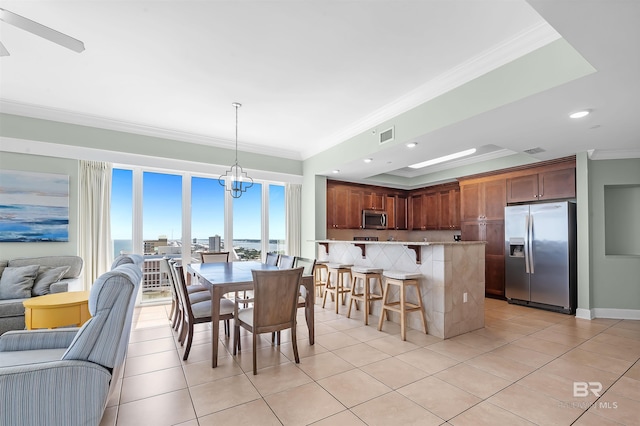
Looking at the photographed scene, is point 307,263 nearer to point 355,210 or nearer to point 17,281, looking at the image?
point 355,210

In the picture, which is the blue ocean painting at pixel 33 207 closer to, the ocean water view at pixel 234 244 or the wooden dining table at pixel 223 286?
the ocean water view at pixel 234 244

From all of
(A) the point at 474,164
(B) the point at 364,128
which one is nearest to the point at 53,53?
(B) the point at 364,128

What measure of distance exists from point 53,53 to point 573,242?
6.99 meters

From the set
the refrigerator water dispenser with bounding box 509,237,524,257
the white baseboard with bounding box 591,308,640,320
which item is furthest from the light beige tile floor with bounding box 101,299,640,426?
the refrigerator water dispenser with bounding box 509,237,524,257

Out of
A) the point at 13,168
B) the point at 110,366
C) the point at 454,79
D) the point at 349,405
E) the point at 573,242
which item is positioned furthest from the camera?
the point at 573,242

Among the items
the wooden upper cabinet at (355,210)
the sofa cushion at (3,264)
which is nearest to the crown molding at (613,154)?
the wooden upper cabinet at (355,210)

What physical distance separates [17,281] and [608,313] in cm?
787

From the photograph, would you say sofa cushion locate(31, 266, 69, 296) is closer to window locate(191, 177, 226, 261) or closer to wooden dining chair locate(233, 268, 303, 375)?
window locate(191, 177, 226, 261)

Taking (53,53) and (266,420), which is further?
(53,53)

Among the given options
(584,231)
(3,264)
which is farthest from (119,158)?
(584,231)

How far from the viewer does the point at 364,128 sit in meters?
4.66

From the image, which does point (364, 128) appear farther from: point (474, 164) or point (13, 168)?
point (13, 168)

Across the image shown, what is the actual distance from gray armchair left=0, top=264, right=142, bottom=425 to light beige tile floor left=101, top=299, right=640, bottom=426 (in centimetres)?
50

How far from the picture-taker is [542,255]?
479cm
